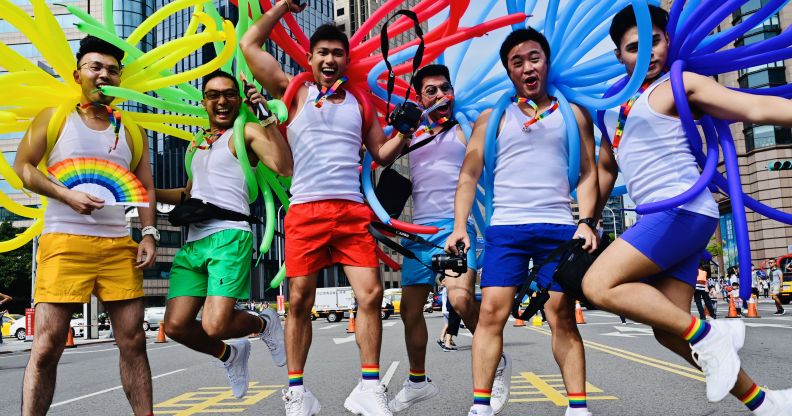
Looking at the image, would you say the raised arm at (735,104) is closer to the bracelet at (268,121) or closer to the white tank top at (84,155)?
the bracelet at (268,121)

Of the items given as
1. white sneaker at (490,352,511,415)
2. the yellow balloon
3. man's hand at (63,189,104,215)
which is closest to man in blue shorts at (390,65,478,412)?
white sneaker at (490,352,511,415)

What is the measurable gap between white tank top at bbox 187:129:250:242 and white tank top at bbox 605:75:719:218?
238 centimetres

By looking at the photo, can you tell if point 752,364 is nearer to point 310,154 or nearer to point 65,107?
point 310,154

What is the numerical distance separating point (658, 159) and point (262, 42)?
2.29 m

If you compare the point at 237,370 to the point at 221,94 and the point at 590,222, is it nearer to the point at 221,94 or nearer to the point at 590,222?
the point at 221,94

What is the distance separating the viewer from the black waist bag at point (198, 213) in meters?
3.93

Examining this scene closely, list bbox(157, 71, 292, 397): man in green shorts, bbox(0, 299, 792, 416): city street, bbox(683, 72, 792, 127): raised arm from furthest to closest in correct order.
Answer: bbox(0, 299, 792, 416): city street, bbox(157, 71, 292, 397): man in green shorts, bbox(683, 72, 792, 127): raised arm

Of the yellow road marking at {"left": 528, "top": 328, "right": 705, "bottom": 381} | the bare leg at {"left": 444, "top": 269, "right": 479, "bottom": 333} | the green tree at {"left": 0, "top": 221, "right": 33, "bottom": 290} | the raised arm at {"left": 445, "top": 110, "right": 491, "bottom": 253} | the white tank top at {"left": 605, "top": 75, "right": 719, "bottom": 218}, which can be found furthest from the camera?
the green tree at {"left": 0, "top": 221, "right": 33, "bottom": 290}

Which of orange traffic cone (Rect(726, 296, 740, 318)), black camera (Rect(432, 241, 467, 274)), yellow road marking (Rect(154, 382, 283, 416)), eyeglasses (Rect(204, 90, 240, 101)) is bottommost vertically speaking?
orange traffic cone (Rect(726, 296, 740, 318))

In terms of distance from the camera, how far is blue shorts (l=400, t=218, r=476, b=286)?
424 centimetres

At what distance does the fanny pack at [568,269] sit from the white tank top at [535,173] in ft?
0.80

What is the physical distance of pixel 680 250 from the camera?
2.94 metres

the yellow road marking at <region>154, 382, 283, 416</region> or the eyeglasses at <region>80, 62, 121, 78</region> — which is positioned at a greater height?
the eyeglasses at <region>80, 62, 121, 78</region>

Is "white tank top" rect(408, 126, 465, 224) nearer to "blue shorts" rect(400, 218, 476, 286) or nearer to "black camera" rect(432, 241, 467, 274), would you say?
"blue shorts" rect(400, 218, 476, 286)
